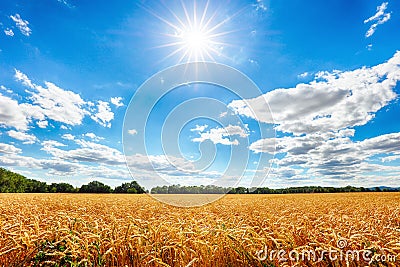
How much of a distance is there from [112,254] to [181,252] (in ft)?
3.87

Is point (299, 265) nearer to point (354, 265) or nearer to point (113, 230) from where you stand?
point (354, 265)

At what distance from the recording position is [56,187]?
11062cm

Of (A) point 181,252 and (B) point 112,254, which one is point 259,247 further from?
(B) point 112,254

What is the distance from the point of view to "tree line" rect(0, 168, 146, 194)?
99875 millimetres

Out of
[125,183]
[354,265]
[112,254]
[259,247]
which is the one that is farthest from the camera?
[125,183]

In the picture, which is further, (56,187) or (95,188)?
(56,187)

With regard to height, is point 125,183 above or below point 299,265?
above

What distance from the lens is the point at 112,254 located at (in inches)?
169

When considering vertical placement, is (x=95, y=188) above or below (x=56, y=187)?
below

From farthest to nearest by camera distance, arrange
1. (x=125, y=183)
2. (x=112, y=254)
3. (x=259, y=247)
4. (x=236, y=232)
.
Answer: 1. (x=125, y=183)
2. (x=236, y=232)
3. (x=259, y=247)
4. (x=112, y=254)

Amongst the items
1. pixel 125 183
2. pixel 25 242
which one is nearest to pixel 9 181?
pixel 125 183

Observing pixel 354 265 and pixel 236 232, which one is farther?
pixel 236 232

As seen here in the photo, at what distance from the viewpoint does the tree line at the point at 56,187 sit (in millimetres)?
99875

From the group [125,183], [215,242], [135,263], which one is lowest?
[135,263]
